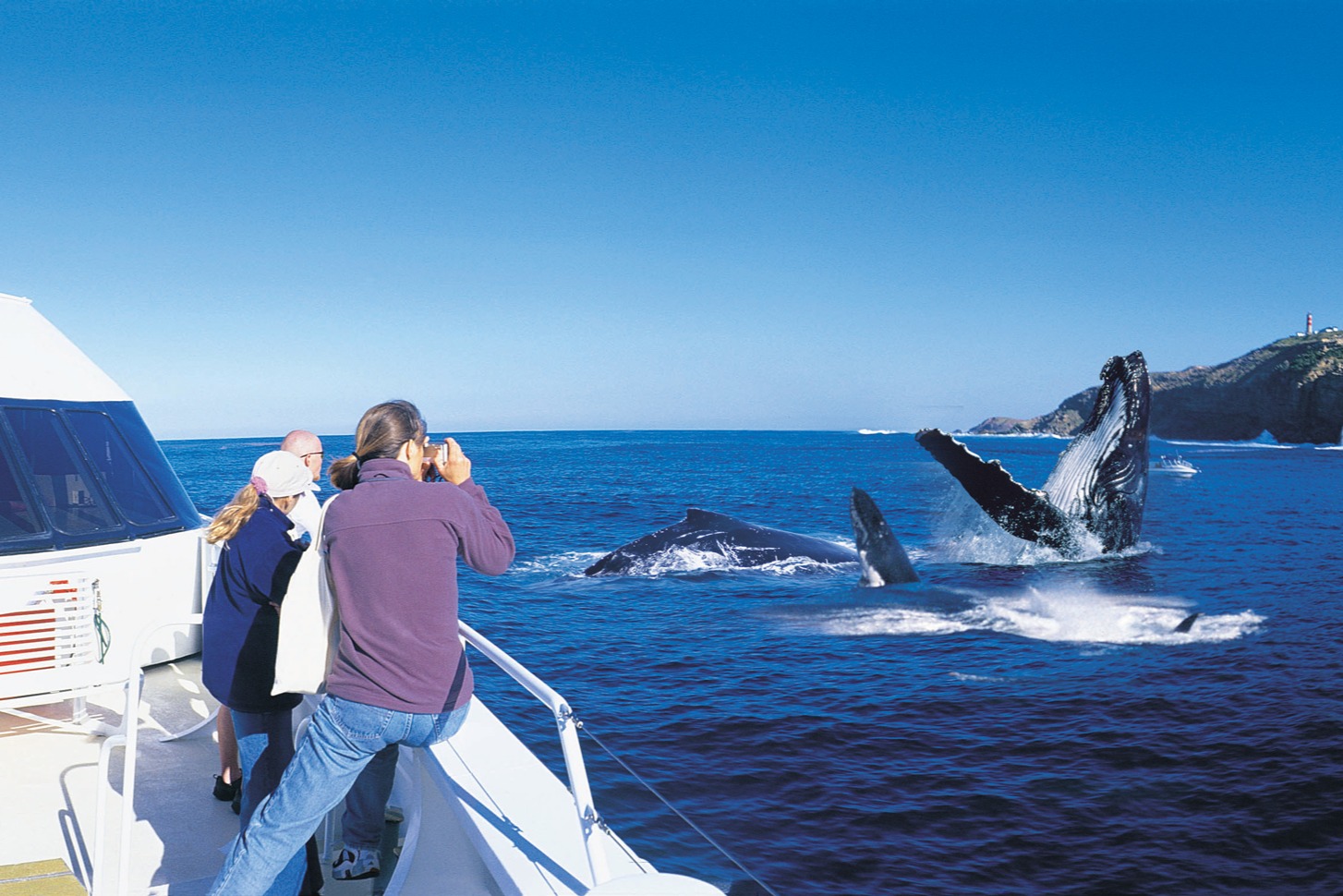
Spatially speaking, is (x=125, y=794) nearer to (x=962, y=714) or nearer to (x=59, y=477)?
(x=59, y=477)

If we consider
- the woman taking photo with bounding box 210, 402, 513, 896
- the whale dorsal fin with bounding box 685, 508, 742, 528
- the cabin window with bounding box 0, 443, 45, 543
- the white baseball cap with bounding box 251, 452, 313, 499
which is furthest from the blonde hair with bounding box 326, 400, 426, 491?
the whale dorsal fin with bounding box 685, 508, 742, 528

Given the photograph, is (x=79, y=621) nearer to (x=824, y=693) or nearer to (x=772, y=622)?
(x=824, y=693)

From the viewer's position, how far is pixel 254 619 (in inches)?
156

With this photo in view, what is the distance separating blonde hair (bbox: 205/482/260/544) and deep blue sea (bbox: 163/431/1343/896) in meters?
3.74

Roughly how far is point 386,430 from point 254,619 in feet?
4.32

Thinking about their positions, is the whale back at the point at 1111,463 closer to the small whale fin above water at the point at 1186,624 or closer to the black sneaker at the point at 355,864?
the small whale fin above water at the point at 1186,624

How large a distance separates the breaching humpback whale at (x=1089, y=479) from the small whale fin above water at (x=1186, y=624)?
4138 millimetres

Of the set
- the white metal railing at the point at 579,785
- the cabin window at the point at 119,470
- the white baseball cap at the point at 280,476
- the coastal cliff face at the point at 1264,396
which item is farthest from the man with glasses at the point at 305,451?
the coastal cliff face at the point at 1264,396

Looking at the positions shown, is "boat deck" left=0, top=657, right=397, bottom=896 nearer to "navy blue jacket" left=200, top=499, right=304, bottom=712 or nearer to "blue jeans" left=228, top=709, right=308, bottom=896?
"blue jeans" left=228, top=709, right=308, bottom=896

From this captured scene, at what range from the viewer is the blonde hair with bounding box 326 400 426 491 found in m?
3.27

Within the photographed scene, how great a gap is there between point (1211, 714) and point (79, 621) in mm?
11987

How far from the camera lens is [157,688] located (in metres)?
6.75

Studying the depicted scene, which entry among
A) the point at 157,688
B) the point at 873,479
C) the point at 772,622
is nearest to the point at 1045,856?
the point at 157,688

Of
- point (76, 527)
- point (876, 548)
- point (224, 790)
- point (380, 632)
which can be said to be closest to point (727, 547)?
point (876, 548)
